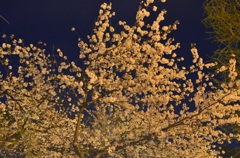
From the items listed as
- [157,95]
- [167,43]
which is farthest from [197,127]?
[167,43]

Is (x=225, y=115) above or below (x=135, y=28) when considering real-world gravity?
below

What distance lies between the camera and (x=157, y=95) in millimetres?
9875

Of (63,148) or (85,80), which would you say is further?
(63,148)

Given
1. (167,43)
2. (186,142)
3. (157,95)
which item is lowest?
(186,142)

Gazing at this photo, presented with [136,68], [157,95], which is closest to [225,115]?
[157,95]

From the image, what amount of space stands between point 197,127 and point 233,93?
1772 mm

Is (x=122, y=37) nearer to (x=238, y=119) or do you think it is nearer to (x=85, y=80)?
(x=85, y=80)

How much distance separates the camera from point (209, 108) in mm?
9688

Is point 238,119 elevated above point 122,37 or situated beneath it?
situated beneath

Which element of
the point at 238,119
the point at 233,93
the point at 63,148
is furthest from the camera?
the point at 63,148

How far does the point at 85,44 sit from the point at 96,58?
0.97 m

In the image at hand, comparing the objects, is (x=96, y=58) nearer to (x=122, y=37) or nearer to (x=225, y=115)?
(x=122, y=37)

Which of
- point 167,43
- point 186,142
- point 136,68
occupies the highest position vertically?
point 167,43

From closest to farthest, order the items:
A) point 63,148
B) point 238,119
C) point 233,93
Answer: point 233,93 < point 238,119 < point 63,148
